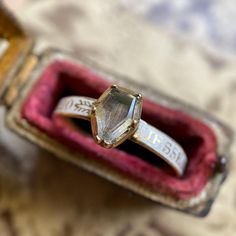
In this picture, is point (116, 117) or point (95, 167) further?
point (95, 167)

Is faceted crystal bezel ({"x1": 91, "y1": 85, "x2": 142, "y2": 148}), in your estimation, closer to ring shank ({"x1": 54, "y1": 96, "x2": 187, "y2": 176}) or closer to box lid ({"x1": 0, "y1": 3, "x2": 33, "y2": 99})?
ring shank ({"x1": 54, "y1": 96, "x2": 187, "y2": 176})

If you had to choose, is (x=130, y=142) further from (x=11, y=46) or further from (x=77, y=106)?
(x=11, y=46)

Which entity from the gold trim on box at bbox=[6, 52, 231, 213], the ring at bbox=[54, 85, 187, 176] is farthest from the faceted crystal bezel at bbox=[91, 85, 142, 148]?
the gold trim on box at bbox=[6, 52, 231, 213]

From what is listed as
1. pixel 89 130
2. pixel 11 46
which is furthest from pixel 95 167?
pixel 11 46

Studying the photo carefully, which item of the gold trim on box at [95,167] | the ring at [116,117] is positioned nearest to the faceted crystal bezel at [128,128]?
the ring at [116,117]

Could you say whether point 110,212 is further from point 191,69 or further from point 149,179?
point 191,69

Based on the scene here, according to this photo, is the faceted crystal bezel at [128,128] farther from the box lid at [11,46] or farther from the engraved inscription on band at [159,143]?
the box lid at [11,46]
